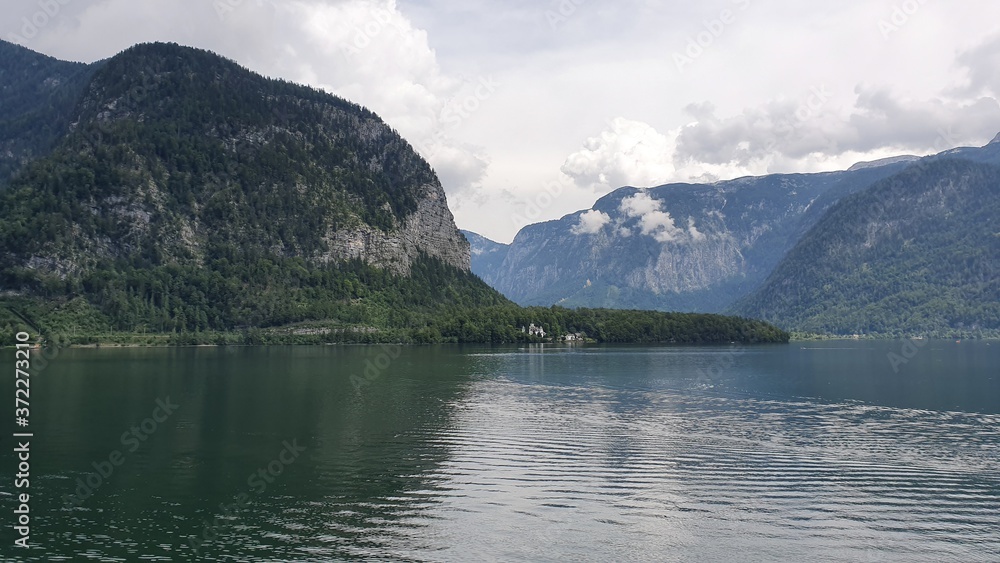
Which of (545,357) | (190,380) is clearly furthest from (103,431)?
(545,357)

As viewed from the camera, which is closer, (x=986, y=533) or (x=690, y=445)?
(x=986, y=533)

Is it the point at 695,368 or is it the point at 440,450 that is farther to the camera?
the point at 695,368

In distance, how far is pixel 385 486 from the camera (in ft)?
141

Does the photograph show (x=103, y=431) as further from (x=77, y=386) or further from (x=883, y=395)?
(x=883, y=395)

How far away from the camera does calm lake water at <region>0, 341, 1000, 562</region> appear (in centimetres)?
3372

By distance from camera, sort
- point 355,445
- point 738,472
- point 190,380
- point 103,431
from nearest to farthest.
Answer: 1. point 738,472
2. point 355,445
3. point 103,431
4. point 190,380

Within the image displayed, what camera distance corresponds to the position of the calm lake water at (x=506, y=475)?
33.7 metres

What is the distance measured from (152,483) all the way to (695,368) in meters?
100

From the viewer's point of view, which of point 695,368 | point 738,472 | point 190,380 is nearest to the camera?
point 738,472

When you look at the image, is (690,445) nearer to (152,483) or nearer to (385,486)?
(385,486)

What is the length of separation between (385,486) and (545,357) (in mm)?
119803

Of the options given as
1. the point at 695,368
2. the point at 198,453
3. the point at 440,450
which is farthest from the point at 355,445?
the point at 695,368

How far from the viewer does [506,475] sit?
45.9 metres

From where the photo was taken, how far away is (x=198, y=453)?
51188 millimetres
